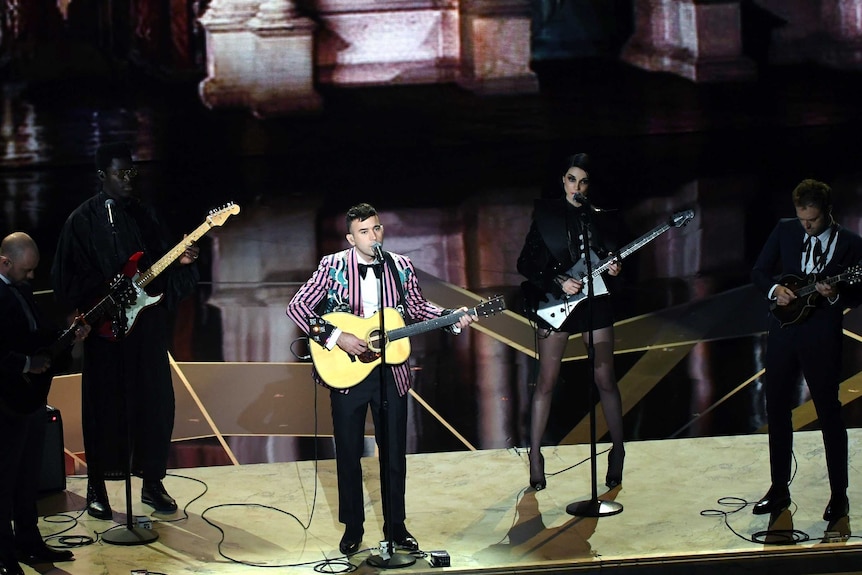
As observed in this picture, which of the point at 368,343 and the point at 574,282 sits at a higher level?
the point at 574,282

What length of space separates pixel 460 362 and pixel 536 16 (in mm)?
2694

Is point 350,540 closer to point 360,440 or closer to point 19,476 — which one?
point 360,440

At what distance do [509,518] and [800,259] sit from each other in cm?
192

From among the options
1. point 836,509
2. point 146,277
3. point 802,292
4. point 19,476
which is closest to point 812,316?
point 802,292

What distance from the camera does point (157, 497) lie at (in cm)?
679

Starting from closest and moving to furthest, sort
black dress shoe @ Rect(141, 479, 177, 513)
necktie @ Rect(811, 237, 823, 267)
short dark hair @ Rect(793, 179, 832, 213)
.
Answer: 1. short dark hair @ Rect(793, 179, 832, 213)
2. necktie @ Rect(811, 237, 823, 267)
3. black dress shoe @ Rect(141, 479, 177, 513)

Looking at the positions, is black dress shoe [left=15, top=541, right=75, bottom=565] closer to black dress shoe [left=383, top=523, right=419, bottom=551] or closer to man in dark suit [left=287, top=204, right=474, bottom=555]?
man in dark suit [left=287, top=204, right=474, bottom=555]

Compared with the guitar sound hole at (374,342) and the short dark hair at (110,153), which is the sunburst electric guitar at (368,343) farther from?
the short dark hair at (110,153)

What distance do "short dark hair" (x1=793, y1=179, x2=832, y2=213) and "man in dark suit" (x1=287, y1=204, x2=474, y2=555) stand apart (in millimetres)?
1655

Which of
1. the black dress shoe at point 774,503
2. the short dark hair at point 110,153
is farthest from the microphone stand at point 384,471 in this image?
the black dress shoe at point 774,503

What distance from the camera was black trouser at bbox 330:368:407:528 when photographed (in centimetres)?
595

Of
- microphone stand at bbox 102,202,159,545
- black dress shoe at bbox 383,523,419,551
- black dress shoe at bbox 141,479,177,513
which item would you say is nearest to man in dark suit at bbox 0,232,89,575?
microphone stand at bbox 102,202,159,545

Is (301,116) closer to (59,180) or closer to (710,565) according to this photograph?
(59,180)

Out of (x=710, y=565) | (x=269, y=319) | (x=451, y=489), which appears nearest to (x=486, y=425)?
(x=451, y=489)
